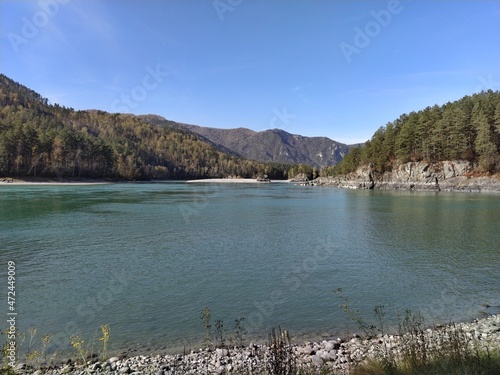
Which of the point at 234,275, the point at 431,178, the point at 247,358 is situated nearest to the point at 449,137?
the point at 431,178

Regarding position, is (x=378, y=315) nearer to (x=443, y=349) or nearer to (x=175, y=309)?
(x=443, y=349)

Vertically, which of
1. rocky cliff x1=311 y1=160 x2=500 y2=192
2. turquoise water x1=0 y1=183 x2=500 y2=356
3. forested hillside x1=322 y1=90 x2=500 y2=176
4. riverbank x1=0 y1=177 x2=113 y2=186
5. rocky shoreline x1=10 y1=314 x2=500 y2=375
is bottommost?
turquoise water x1=0 y1=183 x2=500 y2=356

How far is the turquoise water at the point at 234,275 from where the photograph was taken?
14.9m

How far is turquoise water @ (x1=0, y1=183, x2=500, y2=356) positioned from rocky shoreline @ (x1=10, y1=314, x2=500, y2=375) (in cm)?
144

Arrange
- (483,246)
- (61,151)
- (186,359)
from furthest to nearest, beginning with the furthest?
(61,151), (483,246), (186,359)

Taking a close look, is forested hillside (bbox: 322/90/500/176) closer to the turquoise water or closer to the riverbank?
the turquoise water

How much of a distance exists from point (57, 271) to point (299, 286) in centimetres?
1543

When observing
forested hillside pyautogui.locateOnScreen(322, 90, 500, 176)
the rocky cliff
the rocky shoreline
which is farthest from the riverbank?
the rocky shoreline

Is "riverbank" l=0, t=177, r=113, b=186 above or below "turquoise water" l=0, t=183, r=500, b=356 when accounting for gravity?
above

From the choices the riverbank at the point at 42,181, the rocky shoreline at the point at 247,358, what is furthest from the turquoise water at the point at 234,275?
the riverbank at the point at 42,181

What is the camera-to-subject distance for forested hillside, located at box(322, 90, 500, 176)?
345ft

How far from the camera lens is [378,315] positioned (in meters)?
15.3

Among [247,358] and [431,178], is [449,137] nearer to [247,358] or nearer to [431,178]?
[431,178]

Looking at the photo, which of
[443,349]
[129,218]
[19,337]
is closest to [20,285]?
[19,337]
